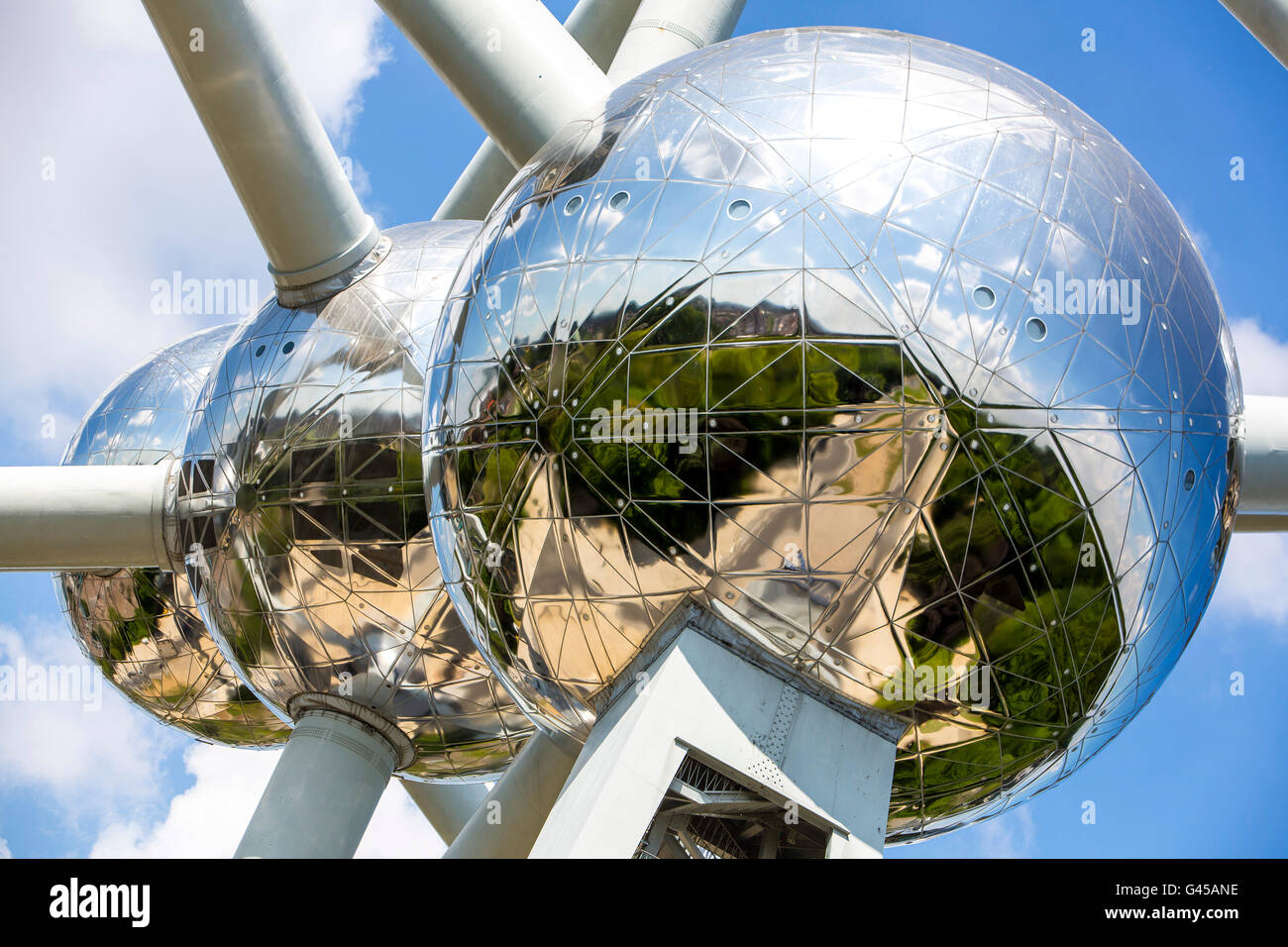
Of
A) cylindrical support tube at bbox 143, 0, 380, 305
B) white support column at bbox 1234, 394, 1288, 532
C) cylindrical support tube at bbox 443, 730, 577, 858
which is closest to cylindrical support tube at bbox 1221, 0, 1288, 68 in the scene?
white support column at bbox 1234, 394, 1288, 532

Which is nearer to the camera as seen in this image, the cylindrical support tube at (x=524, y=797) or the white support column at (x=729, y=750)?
the white support column at (x=729, y=750)

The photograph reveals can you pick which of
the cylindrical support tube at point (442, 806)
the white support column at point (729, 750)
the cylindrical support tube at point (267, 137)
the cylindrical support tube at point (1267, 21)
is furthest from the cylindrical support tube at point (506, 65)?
the cylindrical support tube at point (442, 806)

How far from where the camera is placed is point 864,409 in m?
4.79

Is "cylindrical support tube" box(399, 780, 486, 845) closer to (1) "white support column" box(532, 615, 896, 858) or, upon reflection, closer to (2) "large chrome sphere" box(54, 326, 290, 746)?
(2) "large chrome sphere" box(54, 326, 290, 746)

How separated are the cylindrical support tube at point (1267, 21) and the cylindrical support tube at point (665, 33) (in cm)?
378

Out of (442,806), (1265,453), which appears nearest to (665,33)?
(1265,453)

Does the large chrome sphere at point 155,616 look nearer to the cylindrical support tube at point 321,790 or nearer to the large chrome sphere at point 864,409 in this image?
the cylindrical support tube at point 321,790

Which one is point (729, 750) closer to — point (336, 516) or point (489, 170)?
point (336, 516)

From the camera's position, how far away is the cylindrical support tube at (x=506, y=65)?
25.0ft

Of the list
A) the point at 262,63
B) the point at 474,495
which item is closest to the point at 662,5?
the point at 262,63

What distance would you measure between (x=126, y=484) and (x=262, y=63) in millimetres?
2982

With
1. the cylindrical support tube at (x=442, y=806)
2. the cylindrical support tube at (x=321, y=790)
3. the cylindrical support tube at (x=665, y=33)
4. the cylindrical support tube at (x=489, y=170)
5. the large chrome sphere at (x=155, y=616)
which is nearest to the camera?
the cylindrical support tube at (x=321, y=790)

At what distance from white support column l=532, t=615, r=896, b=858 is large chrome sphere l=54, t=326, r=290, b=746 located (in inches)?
239

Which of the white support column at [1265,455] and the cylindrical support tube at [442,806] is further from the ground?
the white support column at [1265,455]
